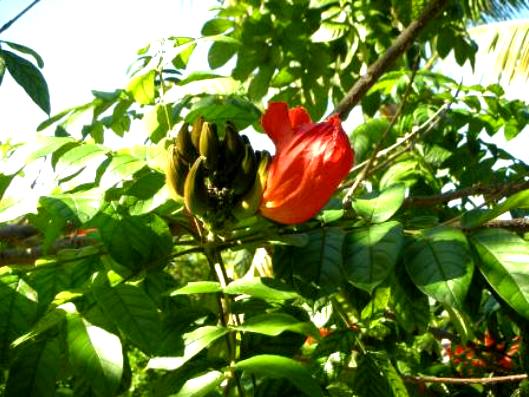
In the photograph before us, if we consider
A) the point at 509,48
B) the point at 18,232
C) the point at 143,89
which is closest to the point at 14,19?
the point at 143,89

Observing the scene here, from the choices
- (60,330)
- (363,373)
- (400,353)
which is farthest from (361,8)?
(60,330)

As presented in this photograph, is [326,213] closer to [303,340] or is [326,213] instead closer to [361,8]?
[303,340]

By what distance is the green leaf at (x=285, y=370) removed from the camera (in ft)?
3.04

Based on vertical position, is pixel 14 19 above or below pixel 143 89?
above

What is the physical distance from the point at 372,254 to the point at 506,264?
19 centimetres

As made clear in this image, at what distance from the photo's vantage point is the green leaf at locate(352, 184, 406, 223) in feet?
3.89

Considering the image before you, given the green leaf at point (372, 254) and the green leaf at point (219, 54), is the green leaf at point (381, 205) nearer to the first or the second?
the green leaf at point (372, 254)

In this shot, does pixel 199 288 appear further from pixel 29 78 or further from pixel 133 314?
pixel 29 78

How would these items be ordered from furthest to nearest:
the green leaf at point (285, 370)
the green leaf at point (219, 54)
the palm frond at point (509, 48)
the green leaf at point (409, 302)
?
the palm frond at point (509, 48), the green leaf at point (219, 54), the green leaf at point (409, 302), the green leaf at point (285, 370)

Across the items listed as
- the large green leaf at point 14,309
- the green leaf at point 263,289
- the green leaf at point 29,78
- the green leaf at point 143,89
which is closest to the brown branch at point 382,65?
the green leaf at point 143,89

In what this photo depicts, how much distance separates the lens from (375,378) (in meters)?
1.52

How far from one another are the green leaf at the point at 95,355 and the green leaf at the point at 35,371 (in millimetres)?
46

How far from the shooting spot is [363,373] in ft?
5.02

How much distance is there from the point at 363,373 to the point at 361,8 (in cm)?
166
